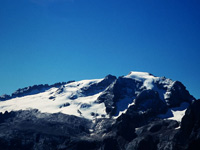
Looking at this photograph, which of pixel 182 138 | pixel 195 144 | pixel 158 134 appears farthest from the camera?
pixel 158 134

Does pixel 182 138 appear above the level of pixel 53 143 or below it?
below

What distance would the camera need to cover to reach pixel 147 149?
166125 mm

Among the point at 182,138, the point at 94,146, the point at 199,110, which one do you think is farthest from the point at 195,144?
the point at 94,146

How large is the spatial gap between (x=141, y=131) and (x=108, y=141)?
95.9 feet

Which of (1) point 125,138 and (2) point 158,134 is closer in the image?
(2) point 158,134

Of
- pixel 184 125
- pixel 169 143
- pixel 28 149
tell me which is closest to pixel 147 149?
pixel 169 143

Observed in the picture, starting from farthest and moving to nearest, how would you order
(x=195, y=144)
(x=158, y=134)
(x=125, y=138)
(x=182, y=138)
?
(x=125, y=138), (x=158, y=134), (x=182, y=138), (x=195, y=144)

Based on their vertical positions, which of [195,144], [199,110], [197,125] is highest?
[199,110]

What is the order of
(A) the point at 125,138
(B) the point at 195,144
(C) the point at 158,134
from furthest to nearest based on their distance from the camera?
1. (A) the point at 125,138
2. (C) the point at 158,134
3. (B) the point at 195,144

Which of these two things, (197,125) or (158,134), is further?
(158,134)

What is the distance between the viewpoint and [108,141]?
187250 mm

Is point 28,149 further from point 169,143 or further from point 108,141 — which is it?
point 169,143

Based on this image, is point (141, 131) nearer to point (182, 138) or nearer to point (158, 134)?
point (158, 134)

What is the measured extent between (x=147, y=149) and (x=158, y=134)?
19.2 meters
